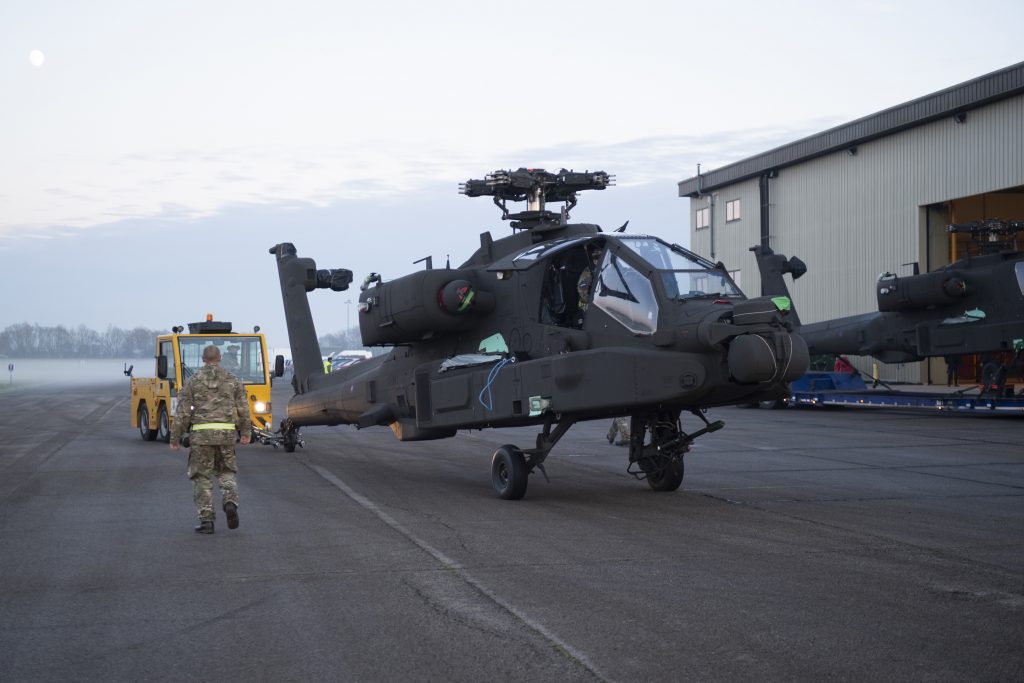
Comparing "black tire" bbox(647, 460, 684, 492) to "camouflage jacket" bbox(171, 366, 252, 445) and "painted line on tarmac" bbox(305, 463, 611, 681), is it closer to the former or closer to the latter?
"painted line on tarmac" bbox(305, 463, 611, 681)

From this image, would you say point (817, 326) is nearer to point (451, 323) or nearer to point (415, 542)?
point (451, 323)

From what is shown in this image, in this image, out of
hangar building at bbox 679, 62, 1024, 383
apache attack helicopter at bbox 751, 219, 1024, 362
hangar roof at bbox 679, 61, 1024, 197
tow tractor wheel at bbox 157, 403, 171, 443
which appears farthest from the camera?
hangar building at bbox 679, 62, 1024, 383

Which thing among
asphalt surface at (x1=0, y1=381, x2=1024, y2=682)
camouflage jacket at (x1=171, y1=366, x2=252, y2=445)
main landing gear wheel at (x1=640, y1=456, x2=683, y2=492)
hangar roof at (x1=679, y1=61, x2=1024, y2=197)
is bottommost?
asphalt surface at (x1=0, y1=381, x2=1024, y2=682)

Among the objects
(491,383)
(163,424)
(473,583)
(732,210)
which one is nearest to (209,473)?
(491,383)

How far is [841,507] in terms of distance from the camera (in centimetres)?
1140

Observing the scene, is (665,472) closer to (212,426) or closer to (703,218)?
(212,426)

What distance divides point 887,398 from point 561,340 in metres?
17.5

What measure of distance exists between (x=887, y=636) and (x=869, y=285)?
35794 mm

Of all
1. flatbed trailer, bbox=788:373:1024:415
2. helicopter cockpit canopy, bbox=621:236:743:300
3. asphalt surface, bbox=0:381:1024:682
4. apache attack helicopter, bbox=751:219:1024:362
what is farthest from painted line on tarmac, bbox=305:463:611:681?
flatbed trailer, bbox=788:373:1024:415

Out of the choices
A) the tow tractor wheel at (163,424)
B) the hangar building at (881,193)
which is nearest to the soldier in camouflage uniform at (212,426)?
the tow tractor wheel at (163,424)

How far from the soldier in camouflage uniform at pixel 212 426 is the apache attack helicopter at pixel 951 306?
14.6m

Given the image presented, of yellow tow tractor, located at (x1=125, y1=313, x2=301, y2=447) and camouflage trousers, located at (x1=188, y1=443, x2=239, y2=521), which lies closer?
camouflage trousers, located at (x1=188, y1=443, x2=239, y2=521)

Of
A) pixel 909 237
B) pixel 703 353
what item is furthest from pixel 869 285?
pixel 703 353

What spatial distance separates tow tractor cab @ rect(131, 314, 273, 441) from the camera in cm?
2172
